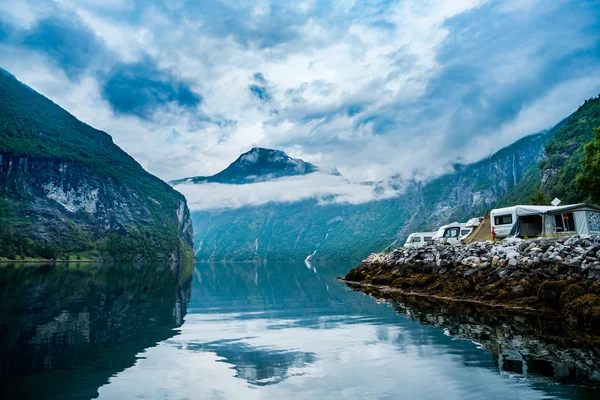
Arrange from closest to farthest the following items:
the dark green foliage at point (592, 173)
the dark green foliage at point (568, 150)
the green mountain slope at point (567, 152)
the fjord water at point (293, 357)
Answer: the fjord water at point (293, 357) < the dark green foliage at point (592, 173) < the dark green foliage at point (568, 150) < the green mountain slope at point (567, 152)

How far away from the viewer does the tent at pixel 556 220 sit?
121ft

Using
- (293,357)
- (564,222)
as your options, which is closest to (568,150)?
(564,222)

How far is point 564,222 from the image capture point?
1508 inches

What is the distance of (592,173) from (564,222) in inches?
523

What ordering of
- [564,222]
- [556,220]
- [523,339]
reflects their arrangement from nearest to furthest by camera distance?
[523,339]
[564,222]
[556,220]

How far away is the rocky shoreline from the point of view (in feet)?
69.1

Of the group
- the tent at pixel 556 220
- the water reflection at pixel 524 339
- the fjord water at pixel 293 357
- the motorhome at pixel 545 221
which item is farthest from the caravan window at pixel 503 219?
the fjord water at pixel 293 357

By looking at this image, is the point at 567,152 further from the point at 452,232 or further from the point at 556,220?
the point at 556,220

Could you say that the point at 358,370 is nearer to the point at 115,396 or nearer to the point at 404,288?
the point at 115,396

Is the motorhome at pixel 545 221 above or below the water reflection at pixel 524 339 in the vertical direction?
above

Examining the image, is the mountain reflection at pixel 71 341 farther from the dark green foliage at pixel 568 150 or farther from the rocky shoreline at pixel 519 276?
the dark green foliage at pixel 568 150

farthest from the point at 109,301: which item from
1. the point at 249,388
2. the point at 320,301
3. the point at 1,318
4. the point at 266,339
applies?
the point at 249,388

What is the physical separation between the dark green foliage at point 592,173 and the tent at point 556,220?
11.3 metres

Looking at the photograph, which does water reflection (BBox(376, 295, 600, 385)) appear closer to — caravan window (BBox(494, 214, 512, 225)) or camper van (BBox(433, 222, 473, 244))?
caravan window (BBox(494, 214, 512, 225))
